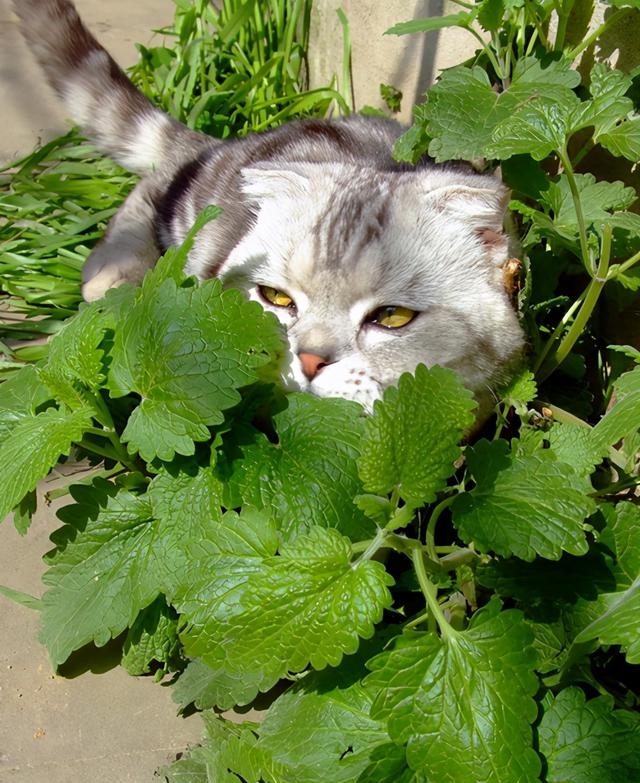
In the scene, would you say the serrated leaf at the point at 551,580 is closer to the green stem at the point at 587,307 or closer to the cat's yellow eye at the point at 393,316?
the green stem at the point at 587,307

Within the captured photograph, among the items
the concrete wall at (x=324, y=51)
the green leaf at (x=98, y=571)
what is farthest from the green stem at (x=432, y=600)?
the concrete wall at (x=324, y=51)

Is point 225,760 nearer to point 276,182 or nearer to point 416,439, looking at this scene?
point 416,439

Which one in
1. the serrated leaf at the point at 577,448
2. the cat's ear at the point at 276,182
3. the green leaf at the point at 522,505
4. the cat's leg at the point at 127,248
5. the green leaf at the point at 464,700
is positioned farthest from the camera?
the cat's leg at the point at 127,248

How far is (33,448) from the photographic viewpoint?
4.01 feet

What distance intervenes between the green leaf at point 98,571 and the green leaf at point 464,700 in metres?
0.40

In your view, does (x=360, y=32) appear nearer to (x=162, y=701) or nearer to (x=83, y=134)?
(x=83, y=134)

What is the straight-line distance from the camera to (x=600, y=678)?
1.26m

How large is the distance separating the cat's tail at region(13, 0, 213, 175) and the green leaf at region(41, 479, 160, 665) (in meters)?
1.53

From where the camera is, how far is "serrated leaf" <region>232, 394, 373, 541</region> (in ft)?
3.73

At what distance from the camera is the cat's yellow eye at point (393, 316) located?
1.65m

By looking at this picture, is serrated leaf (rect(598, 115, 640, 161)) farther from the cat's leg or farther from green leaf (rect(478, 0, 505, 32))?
the cat's leg

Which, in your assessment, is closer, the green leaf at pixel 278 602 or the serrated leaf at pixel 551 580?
the green leaf at pixel 278 602

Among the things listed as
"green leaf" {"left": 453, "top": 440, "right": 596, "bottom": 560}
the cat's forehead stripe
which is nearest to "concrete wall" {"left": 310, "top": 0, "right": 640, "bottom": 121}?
the cat's forehead stripe

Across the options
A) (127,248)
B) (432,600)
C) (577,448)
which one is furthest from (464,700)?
(127,248)
